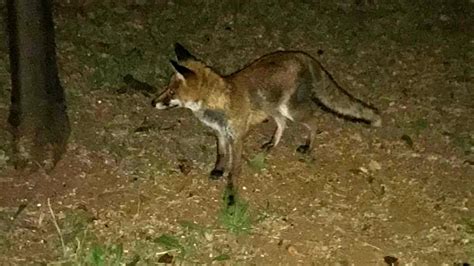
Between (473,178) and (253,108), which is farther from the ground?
(253,108)

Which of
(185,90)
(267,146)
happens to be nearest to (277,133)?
(267,146)

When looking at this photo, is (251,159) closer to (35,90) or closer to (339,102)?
(339,102)

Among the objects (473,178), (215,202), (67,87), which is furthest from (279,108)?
(67,87)

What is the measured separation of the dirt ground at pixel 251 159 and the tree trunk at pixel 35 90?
0.14 metres

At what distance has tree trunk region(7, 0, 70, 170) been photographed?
5.80m

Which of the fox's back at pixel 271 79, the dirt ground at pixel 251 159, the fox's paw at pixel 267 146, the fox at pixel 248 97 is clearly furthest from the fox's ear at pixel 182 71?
the fox's paw at pixel 267 146

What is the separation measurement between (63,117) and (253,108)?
135cm

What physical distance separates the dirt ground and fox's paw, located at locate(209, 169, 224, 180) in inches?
2.3

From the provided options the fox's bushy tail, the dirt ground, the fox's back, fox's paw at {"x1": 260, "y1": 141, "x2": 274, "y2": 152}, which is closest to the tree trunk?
the dirt ground

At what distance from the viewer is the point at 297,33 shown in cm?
848

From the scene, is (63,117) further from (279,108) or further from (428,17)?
(428,17)

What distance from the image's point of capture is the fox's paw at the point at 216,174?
616 centimetres

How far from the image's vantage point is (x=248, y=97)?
5992mm

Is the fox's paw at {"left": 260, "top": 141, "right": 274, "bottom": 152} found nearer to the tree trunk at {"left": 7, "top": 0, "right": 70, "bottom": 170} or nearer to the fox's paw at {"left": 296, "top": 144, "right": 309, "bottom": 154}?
the fox's paw at {"left": 296, "top": 144, "right": 309, "bottom": 154}
